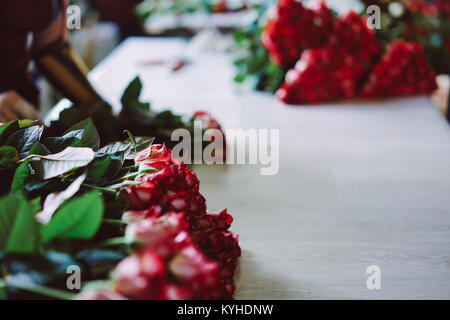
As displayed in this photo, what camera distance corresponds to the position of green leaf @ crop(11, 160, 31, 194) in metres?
0.52

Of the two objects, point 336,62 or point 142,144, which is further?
point 336,62

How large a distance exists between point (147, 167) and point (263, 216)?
0.33m

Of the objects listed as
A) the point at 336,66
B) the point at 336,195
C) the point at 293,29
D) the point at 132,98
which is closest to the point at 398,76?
the point at 336,66

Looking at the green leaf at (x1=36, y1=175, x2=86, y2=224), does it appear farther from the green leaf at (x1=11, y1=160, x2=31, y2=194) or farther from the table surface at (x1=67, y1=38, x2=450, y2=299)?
the table surface at (x1=67, y1=38, x2=450, y2=299)

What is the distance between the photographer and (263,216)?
2.75 ft

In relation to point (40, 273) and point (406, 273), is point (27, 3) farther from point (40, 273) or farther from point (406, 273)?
point (406, 273)

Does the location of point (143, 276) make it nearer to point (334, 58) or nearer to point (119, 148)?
point (119, 148)

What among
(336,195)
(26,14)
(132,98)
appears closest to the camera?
(336,195)

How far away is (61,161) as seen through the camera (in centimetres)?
53

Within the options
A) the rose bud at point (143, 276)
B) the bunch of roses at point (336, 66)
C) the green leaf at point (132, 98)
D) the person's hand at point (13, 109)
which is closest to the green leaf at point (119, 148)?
the rose bud at point (143, 276)

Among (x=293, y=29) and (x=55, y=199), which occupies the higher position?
(x=55, y=199)

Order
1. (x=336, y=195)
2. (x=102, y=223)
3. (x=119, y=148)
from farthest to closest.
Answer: (x=336, y=195) < (x=119, y=148) < (x=102, y=223)

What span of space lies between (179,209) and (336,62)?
1074 millimetres

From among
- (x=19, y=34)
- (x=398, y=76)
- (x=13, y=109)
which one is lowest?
(x=398, y=76)
